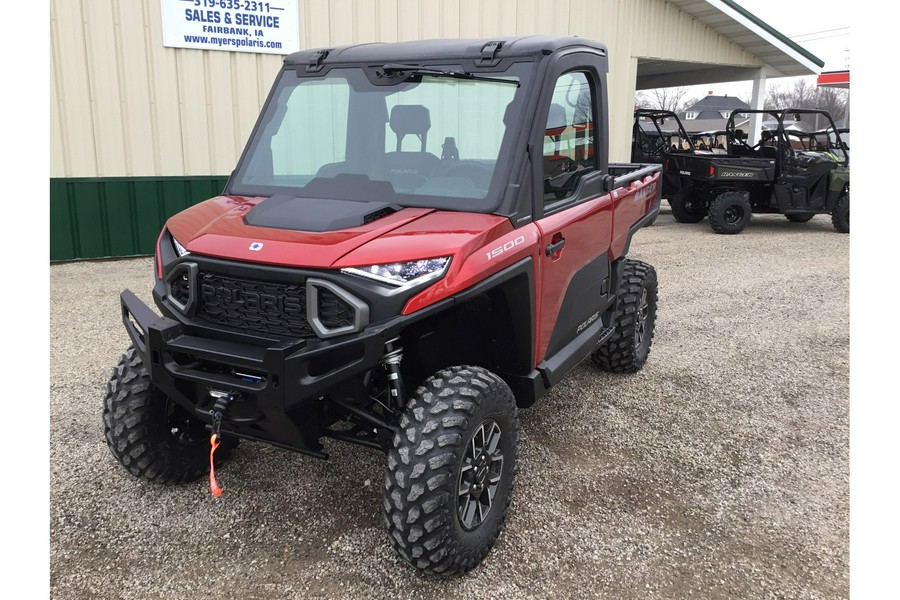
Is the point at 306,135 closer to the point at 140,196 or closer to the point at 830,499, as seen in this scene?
the point at 830,499

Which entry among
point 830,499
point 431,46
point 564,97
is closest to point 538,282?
point 564,97

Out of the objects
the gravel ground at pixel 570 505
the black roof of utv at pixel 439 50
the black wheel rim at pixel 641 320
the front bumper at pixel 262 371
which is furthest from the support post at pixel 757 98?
the front bumper at pixel 262 371

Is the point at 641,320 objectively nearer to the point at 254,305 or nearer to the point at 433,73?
the point at 433,73

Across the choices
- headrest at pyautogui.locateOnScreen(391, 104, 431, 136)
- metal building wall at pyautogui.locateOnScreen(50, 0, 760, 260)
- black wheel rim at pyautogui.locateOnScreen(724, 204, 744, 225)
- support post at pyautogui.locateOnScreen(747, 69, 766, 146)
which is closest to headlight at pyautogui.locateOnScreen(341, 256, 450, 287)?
headrest at pyautogui.locateOnScreen(391, 104, 431, 136)

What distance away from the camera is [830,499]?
3.46 meters

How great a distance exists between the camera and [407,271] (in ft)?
8.48

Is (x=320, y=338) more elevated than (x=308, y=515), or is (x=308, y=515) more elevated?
(x=320, y=338)

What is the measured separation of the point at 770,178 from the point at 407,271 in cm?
1096

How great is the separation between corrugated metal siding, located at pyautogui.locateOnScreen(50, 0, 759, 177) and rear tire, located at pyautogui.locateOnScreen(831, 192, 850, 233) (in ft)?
20.2

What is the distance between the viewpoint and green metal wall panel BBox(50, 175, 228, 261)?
8430mm

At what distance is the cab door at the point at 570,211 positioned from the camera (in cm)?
322

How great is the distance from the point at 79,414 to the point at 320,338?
256cm

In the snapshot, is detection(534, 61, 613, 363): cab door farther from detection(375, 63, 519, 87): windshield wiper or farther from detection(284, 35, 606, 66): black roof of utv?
detection(375, 63, 519, 87): windshield wiper

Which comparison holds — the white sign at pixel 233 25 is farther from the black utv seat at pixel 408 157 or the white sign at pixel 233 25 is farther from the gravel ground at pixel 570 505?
the black utv seat at pixel 408 157
